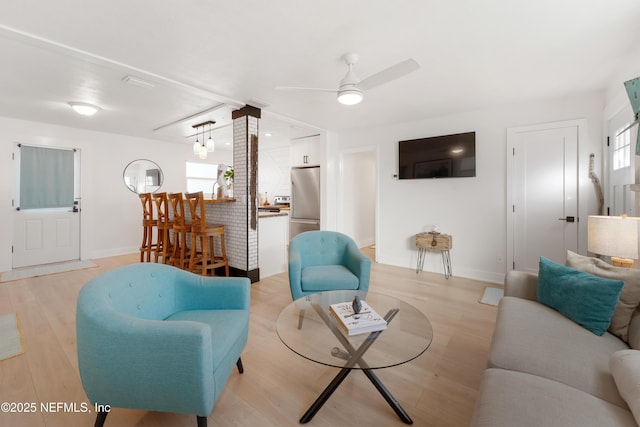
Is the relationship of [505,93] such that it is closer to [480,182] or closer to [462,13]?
[480,182]

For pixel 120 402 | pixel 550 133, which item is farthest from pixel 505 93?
pixel 120 402

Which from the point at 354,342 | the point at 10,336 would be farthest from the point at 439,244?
the point at 10,336

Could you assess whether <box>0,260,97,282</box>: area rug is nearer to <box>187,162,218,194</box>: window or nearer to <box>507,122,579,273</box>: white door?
<box>187,162,218,194</box>: window

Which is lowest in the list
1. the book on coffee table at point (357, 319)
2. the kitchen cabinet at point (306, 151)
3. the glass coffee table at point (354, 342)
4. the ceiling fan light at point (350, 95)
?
the glass coffee table at point (354, 342)

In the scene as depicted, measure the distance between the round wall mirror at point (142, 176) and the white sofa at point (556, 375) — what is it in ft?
21.9

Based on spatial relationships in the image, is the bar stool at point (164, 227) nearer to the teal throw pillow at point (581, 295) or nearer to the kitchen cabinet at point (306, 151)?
the kitchen cabinet at point (306, 151)

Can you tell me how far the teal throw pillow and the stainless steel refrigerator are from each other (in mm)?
4143

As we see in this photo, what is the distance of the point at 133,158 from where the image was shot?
5836mm

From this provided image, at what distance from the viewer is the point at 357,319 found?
1.64 meters

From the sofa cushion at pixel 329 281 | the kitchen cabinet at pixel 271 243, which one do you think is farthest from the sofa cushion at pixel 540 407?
the kitchen cabinet at pixel 271 243

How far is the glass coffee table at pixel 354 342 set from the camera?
1.38 m

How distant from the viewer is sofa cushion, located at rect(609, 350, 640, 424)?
0.95 metres

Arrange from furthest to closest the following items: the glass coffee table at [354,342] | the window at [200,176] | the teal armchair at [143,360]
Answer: the window at [200,176] → the glass coffee table at [354,342] → the teal armchair at [143,360]

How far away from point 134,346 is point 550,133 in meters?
4.69
